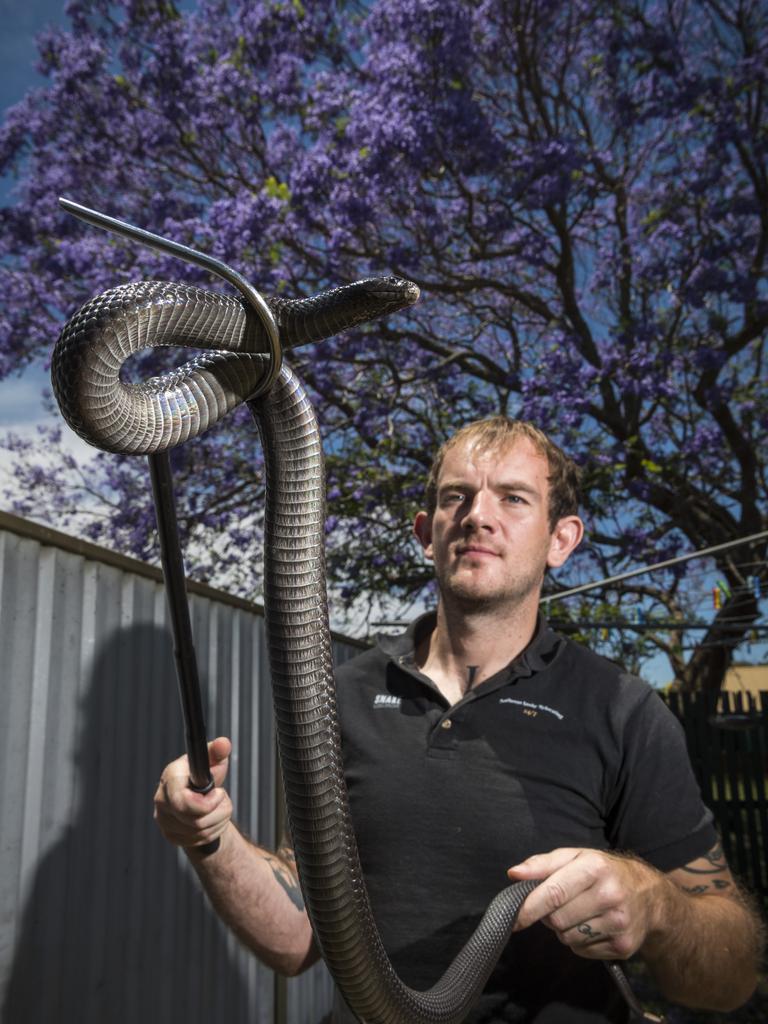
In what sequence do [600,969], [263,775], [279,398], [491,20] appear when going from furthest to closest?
[491,20]
[263,775]
[600,969]
[279,398]

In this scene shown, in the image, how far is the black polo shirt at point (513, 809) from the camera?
1885 mm

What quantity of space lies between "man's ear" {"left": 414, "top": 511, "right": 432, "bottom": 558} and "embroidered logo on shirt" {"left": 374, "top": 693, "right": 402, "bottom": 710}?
1.31 ft

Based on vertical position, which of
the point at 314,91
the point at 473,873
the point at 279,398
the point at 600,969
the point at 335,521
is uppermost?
the point at 314,91

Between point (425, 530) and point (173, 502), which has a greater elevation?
point (425, 530)

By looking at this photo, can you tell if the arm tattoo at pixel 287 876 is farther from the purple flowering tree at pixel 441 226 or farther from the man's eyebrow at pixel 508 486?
the purple flowering tree at pixel 441 226

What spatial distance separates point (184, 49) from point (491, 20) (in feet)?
10.7

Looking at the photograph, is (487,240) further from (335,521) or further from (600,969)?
(600,969)

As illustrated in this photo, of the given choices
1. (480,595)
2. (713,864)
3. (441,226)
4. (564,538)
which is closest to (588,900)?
(713,864)

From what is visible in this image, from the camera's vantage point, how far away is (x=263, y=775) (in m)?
4.91

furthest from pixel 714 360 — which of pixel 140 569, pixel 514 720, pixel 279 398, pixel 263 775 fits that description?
pixel 279 398

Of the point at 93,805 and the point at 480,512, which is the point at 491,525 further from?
the point at 93,805

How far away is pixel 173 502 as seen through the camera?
1168 millimetres

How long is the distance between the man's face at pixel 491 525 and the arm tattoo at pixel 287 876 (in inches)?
29.7

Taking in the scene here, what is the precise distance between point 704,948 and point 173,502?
1.45m
